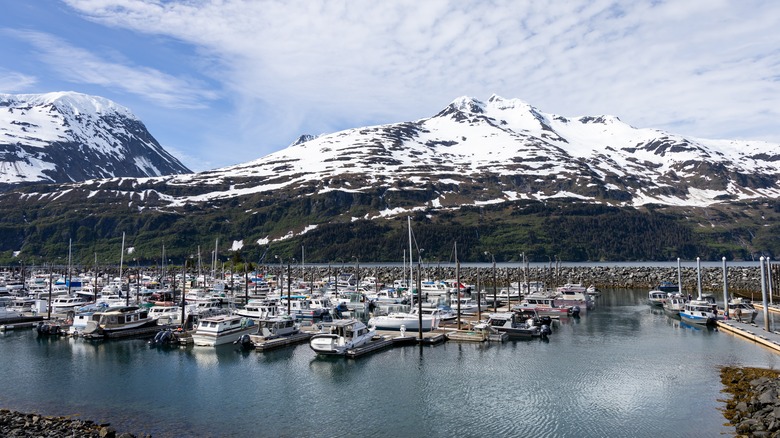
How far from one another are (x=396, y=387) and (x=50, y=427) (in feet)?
78.7

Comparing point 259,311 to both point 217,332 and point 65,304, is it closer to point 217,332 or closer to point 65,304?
point 217,332

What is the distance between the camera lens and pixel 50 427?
33.6 metres

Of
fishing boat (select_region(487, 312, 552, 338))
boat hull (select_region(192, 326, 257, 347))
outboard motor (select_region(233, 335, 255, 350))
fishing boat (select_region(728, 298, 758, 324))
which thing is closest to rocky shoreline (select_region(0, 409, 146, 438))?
outboard motor (select_region(233, 335, 255, 350))

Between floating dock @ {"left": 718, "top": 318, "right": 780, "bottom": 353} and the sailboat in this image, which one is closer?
floating dock @ {"left": 718, "top": 318, "right": 780, "bottom": 353}

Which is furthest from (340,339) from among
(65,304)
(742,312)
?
(742,312)

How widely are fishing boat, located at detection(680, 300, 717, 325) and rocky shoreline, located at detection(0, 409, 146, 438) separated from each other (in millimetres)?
69942

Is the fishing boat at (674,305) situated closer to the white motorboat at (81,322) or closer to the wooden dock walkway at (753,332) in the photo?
the wooden dock walkway at (753,332)

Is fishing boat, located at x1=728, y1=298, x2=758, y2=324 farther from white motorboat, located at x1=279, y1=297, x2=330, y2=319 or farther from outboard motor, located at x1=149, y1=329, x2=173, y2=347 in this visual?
outboard motor, located at x1=149, y1=329, x2=173, y2=347

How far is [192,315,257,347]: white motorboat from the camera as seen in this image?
61.9 metres

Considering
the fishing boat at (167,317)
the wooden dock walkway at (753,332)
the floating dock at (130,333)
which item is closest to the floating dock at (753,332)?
the wooden dock walkway at (753,332)

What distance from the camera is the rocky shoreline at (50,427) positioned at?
32.2 meters

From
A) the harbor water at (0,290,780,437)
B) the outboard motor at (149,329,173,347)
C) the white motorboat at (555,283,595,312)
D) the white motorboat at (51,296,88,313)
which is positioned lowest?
the harbor water at (0,290,780,437)

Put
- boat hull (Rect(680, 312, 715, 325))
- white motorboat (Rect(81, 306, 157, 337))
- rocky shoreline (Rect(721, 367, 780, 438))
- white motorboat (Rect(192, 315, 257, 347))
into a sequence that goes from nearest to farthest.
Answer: rocky shoreline (Rect(721, 367, 780, 438)) → white motorboat (Rect(192, 315, 257, 347)) → white motorboat (Rect(81, 306, 157, 337)) → boat hull (Rect(680, 312, 715, 325))

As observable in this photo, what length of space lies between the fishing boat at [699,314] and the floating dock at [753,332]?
129 cm
